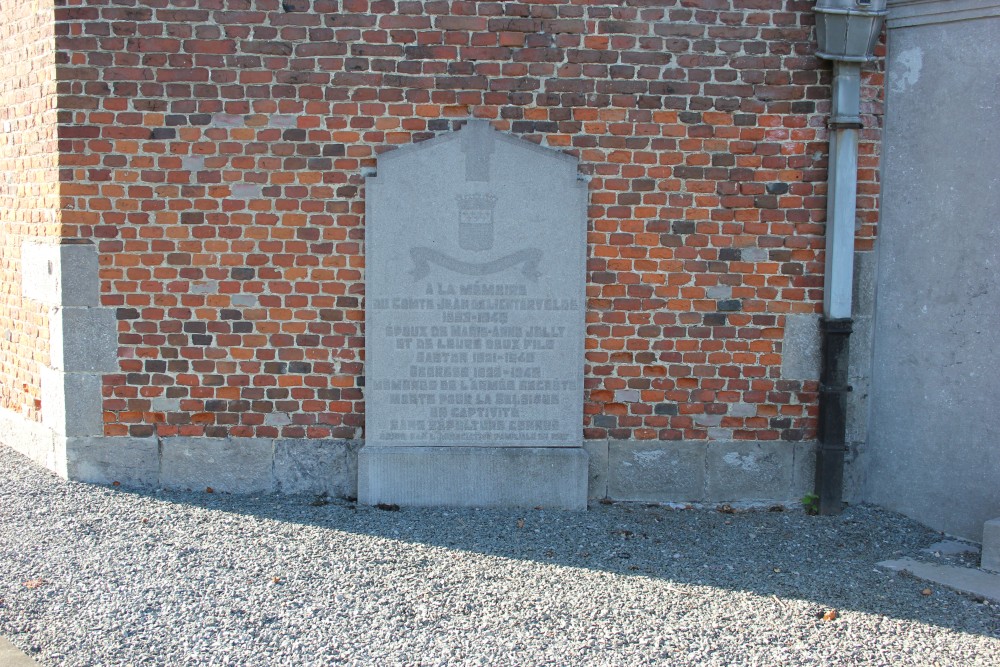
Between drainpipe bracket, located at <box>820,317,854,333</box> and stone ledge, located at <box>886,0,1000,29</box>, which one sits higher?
stone ledge, located at <box>886,0,1000,29</box>

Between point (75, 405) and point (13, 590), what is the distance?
1.61 metres

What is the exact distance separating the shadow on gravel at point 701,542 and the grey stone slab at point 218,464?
0.10 metres

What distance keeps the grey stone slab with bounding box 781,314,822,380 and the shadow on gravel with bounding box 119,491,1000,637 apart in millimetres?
898

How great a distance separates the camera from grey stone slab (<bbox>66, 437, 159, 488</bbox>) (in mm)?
5547

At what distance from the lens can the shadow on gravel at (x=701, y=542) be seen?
4355 mm

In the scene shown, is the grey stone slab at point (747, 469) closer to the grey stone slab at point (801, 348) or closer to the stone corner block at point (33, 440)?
the grey stone slab at point (801, 348)

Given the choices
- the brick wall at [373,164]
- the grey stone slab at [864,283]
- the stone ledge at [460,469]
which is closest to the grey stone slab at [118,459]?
the stone ledge at [460,469]

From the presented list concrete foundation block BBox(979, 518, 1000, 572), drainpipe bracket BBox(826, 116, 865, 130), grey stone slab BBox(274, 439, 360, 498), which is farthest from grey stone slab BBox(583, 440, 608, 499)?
drainpipe bracket BBox(826, 116, 865, 130)

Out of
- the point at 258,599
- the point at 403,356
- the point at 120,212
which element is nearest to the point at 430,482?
the point at 403,356

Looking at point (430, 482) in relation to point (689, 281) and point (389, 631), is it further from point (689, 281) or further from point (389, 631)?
point (689, 281)

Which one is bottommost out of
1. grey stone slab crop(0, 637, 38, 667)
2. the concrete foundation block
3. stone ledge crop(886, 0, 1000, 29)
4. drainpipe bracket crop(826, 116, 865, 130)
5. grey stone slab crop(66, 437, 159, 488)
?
grey stone slab crop(0, 637, 38, 667)

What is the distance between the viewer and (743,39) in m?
5.39

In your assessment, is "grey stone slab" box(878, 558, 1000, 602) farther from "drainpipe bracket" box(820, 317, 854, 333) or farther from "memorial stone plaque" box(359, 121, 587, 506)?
"memorial stone plaque" box(359, 121, 587, 506)

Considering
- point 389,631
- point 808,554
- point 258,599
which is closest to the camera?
point 389,631
